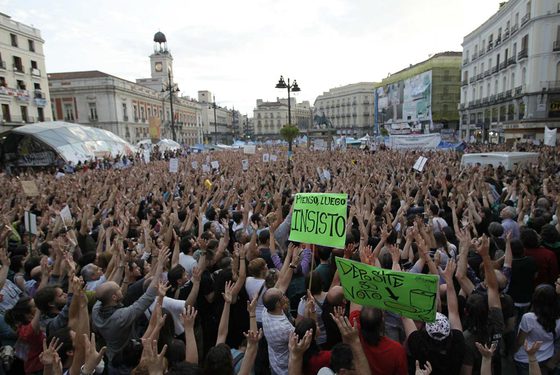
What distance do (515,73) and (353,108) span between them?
6881 centimetres

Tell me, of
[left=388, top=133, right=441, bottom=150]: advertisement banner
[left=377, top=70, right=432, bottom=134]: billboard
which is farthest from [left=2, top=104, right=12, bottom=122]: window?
[left=377, top=70, right=432, bottom=134]: billboard

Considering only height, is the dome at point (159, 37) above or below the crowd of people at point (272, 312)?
above

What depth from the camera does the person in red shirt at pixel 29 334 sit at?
10.2ft

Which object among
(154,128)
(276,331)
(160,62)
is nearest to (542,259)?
(276,331)

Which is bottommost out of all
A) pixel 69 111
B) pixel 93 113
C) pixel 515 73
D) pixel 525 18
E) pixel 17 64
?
pixel 93 113

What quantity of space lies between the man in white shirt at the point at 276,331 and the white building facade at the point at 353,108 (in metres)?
96.0

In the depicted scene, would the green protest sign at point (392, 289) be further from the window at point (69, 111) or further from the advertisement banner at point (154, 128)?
the window at point (69, 111)

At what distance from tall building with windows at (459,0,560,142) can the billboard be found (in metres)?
8.48

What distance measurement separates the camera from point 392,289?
269cm

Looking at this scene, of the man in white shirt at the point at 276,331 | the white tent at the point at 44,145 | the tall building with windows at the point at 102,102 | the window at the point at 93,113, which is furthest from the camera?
the window at the point at 93,113

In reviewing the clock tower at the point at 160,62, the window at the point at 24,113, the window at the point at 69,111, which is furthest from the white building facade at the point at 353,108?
the window at the point at 24,113

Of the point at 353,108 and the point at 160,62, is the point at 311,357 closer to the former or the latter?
the point at 160,62

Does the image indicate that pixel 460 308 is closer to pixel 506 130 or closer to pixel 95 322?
pixel 95 322

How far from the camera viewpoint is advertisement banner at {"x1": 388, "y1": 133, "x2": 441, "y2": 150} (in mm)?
19994
